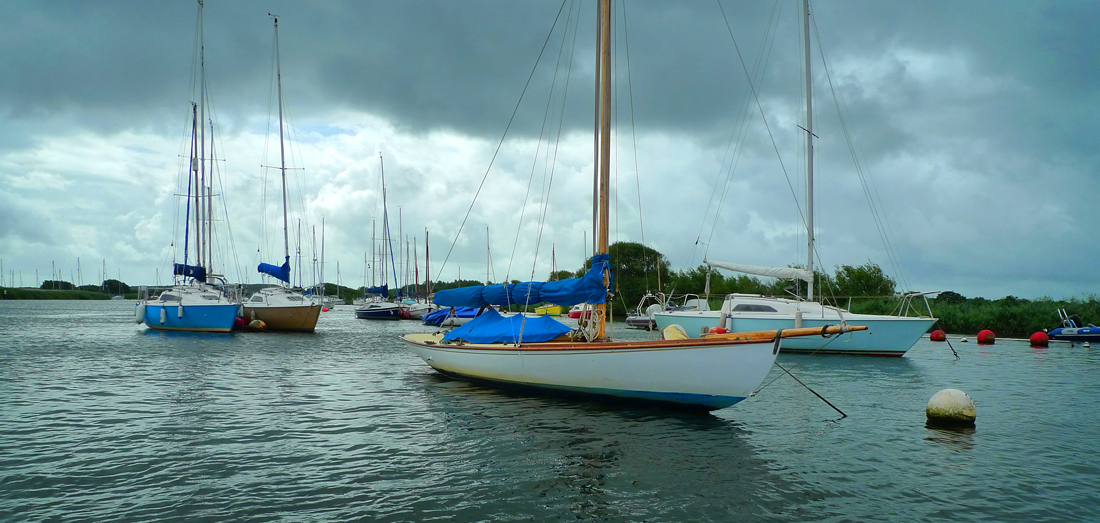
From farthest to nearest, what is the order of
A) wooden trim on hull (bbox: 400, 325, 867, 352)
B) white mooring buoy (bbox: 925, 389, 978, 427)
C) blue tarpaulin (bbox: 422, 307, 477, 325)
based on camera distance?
blue tarpaulin (bbox: 422, 307, 477, 325) → white mooring buoy (bbox: 925, 389, 978, 427) → wooden trim on hull (bbox: 400, 325, 867, 352)

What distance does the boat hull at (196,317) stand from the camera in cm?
3728

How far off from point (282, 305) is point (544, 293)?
98.0ft

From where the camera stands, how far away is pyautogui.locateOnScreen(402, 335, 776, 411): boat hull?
11.7 metres

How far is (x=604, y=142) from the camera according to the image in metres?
15.0

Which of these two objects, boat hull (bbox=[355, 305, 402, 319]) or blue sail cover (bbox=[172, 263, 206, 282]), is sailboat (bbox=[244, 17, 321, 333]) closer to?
blue sail cover (bbox=[172, 263, 206, 282])

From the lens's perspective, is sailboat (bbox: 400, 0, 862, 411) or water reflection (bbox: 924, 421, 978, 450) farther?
sailboat (bbox: 400, 0, 862, 411)

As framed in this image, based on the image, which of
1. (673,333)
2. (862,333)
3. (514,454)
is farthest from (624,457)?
(862,333)

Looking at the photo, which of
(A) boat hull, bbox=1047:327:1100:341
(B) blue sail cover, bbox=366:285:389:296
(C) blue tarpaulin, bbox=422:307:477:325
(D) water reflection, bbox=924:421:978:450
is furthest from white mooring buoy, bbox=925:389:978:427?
(B) blue sail cover, bbox=366:285:389:296

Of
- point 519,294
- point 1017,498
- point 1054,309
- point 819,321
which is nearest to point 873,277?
point 1054,309

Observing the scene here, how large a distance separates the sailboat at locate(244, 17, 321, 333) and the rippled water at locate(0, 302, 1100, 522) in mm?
21531

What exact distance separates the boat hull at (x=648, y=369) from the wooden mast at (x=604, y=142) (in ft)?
5.30

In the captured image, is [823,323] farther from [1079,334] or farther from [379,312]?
[379,312]

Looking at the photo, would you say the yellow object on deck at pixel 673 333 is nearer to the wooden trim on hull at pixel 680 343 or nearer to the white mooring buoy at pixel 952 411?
the wooden trim on hull at pixel 680 343

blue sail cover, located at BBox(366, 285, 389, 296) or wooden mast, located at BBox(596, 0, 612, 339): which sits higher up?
wooden mast, located at BBox(596, 0, 612, 339)
